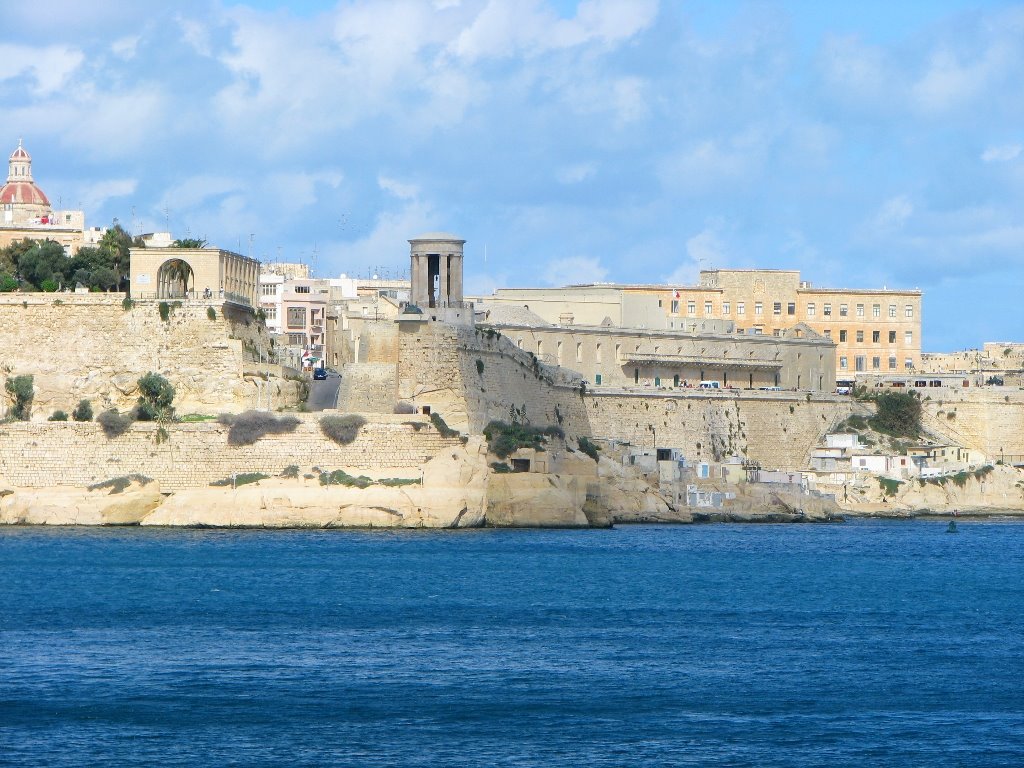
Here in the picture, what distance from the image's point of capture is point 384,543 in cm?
4734

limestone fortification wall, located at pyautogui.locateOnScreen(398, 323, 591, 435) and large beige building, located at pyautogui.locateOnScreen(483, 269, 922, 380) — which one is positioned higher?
large beige building, located at pyautogui.locateOnScreen(483, 269, 922, 380)

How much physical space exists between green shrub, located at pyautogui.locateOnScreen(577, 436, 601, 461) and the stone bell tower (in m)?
4.60

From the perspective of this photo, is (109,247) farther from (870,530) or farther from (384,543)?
(870,530)

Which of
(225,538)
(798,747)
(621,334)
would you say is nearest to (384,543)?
(225,538)

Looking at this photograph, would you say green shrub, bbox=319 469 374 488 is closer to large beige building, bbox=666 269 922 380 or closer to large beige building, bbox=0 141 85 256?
large beige building, bbox=0 141 85 256

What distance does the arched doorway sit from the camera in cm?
5681

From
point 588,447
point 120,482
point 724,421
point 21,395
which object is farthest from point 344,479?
point 724,421

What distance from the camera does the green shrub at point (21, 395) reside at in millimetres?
54812

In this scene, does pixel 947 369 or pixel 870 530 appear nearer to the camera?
pixel 870 530

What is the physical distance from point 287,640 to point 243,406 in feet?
74.3

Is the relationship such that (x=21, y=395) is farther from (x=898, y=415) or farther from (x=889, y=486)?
(x=898, y=415)

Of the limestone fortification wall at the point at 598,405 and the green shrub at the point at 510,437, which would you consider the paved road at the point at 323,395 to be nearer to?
the limestone fortification wall at the point at 598,405

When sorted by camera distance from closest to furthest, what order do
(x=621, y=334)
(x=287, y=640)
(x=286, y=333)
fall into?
1. (x=287, y=640)
2. (x=621, y=334)
3. (x=286, y=333)

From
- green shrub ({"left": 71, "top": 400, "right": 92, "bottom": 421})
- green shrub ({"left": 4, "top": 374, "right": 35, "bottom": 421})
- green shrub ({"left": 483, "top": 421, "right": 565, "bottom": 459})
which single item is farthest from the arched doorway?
green shrub ({"left": 483, "top": 421, "right": 565, "bottom": 459})
